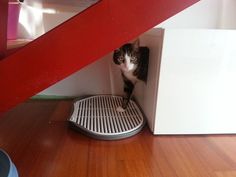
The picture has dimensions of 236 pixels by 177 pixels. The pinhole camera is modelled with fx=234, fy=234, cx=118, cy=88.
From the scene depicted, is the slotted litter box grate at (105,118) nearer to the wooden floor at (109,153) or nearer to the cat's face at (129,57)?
the wooden floor at (109,153)

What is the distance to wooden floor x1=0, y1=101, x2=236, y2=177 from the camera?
852mm

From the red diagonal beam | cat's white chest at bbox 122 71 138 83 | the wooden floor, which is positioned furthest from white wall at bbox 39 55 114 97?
the red diagonal beam

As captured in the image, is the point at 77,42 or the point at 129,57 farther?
the point at 129,57

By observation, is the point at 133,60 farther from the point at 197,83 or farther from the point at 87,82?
the point at 87,82

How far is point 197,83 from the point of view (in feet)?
3.65

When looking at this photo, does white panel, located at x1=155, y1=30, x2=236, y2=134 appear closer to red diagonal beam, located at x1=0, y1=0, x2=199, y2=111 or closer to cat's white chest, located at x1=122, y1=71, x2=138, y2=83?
cat's white chest, located at x1=122, y1=71, x2=138, y2=83

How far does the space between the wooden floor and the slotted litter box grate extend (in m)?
0.04

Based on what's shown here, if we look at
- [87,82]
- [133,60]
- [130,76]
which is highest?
[133,60]

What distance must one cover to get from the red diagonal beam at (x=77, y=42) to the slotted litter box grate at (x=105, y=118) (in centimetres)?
50

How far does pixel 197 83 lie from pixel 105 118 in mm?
511

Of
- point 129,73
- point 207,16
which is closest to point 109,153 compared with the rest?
point 129,73

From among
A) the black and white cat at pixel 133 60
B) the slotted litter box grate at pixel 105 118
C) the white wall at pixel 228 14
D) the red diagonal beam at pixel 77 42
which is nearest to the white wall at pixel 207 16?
the white wall at pixel 228 14

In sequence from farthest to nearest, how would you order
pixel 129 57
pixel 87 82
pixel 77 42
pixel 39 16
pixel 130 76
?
pixel 87 82 < pixel 39 16 < pixel 130 76 < pixel 129 57 < pixel 77 42

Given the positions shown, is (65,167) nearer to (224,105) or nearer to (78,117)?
(78,117)
